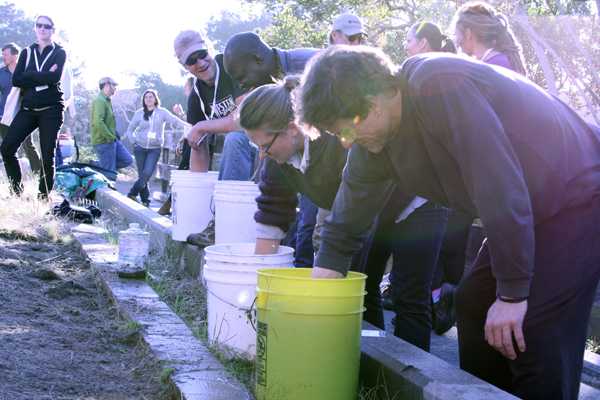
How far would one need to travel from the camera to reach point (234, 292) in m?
3.99

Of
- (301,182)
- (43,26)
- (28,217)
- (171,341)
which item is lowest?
(28,217)

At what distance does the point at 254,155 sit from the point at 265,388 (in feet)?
11.4

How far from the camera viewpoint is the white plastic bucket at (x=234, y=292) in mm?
3934

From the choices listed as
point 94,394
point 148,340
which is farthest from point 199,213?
point 94,394

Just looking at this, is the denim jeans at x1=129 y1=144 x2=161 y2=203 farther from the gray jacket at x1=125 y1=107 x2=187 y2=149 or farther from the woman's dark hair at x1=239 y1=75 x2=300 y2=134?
the woman's dark hair at x1=239 y1=75 x2=300 y2=134

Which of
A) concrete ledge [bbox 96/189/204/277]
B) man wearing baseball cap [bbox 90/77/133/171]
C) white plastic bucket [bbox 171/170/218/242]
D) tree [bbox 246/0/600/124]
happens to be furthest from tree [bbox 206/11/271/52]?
white plastic bucket [bbox 171/170/218/242]

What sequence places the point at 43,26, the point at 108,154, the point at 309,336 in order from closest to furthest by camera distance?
the point at 309,336 → the point at 43,26 → the point at 108,154

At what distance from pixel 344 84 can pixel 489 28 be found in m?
2.58

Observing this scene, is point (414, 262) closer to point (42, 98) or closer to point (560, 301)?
point (560, 301)

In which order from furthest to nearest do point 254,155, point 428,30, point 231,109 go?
1. point 254,155
2. point 231,109
3. point 428,30

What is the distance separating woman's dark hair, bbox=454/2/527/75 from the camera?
195 inches

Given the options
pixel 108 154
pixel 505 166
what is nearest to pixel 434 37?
pixel 505 166

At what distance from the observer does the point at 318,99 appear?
8.82 ft

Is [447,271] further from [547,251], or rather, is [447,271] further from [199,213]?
[547,251]
